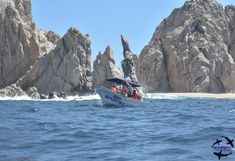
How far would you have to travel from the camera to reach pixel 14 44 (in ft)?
440

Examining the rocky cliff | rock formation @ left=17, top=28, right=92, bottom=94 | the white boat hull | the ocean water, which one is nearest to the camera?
the ocean water

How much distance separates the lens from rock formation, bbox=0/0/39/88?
430 feet

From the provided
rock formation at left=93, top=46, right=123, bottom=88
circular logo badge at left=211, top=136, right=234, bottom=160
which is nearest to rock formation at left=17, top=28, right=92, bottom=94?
rock formation at left=93, top=46, right=123, bottom=88

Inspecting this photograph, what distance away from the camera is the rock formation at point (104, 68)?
12169 centimetres

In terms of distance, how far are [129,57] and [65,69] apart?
19398mm

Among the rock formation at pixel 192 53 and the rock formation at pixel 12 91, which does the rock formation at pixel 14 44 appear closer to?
the rock formation at pixel 12 91

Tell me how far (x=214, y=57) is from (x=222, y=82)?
9.32 metres

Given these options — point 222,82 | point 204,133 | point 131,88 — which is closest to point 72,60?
point 222,82

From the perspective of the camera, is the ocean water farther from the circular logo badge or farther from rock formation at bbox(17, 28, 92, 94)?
rock formation at bbox(17, 28, 92, 94)

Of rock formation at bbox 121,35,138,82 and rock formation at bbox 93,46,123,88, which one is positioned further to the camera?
rock formation at bbox 121,35,138,82

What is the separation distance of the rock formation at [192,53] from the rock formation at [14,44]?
130ft

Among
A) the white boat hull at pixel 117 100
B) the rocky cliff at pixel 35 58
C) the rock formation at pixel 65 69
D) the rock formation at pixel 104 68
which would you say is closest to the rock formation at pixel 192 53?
the rock formation at pixel 104 68

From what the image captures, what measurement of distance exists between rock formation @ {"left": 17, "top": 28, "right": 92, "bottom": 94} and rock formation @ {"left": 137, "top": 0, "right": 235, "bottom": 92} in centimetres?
3301

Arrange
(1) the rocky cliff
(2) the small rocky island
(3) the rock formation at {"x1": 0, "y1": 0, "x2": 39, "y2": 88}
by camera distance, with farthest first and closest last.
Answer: (3) the rock formation at {"x1": 0, "y1": 0, "x2": 39, "y2": 88} < (2) the small rocky island < (1) the rocky cliff
